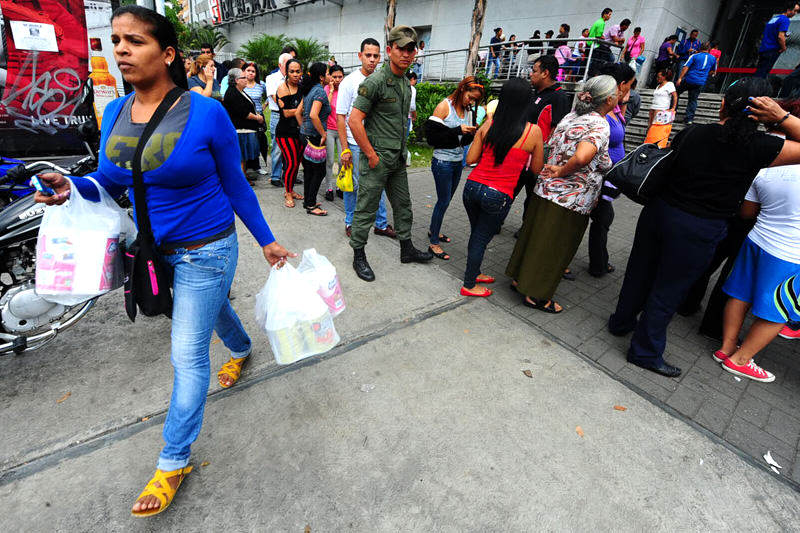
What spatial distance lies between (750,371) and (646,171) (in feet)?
5.65

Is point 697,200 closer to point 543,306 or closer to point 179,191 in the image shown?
point 543,306

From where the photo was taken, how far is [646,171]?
272 centimetres

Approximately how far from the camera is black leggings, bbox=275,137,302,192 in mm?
5598

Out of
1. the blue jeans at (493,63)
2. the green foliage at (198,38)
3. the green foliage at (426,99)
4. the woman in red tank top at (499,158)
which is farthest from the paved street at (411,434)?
the green foliage at (198,38)

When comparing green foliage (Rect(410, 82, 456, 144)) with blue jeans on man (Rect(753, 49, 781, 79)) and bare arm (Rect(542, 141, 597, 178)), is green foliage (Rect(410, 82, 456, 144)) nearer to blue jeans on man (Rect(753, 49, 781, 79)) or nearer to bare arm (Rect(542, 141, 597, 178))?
blue jeans on man (Rect(753, 49, 781, 79))

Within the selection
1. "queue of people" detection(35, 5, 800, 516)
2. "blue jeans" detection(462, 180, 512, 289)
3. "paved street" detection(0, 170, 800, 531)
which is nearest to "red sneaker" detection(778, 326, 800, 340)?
"paved street" detection(0, 170, 800, 531)

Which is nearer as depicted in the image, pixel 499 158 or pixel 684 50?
pixel 499 158

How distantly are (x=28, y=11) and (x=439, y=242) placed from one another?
4456 mm

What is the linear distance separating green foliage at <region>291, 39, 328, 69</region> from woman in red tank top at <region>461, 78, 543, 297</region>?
22.2 metres

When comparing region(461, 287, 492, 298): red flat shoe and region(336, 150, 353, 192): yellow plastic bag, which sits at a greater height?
region(336, 150, 353, 192): yellow plastic bag

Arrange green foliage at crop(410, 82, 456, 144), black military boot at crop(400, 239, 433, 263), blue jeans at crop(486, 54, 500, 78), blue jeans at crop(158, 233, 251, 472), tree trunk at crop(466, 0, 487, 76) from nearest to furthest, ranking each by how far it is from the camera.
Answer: blue jeans at crop(158, 233, 251, 472) < black military boot at crop(400, 239, 433, 263) < tree trunk at crop(466, 0, 487, 76) < green foliage at crop(410, 82, 456, 144) < blue jeans at crop(486, 54, 500, 78)

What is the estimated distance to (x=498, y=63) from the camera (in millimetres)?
12898

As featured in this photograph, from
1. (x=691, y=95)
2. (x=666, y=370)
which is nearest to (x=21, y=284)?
(x=666, y=370)

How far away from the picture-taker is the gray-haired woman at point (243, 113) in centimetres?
575
